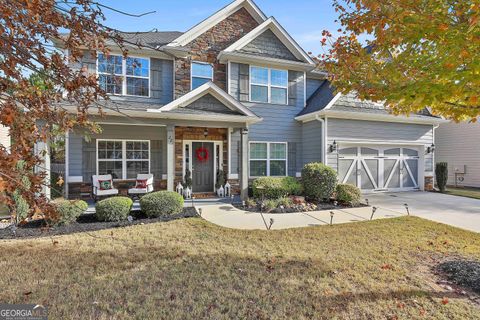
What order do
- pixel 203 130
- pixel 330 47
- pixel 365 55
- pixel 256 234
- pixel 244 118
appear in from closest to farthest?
pixel 365 55 < pixel 330 47 < pixel 256 234 < pixel 244 118 < pixel 203 130

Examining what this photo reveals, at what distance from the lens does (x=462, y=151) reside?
16.7 meters

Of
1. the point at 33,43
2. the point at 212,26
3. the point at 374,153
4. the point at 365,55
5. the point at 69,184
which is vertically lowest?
the point at 69,184

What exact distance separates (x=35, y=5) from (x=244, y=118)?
7586 mm

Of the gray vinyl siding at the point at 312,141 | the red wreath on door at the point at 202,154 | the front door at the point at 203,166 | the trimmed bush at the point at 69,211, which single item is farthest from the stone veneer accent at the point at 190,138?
the trimmed bush at the point at 69,211

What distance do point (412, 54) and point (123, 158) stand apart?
33.7 feet

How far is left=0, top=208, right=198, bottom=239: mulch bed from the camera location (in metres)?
6.01

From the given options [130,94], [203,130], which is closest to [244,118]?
[203,130]

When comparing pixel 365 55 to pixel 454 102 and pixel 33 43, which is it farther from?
pixel 33 43

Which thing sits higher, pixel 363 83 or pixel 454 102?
pixel 363 83

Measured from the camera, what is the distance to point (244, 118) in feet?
31.6

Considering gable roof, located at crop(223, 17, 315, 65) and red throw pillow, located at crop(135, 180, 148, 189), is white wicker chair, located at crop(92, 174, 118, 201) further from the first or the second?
gable roof, located at crop(223, 17, 315, 65)

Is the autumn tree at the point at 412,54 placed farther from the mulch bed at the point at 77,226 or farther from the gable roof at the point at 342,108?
the gable roof at the point at 342,108

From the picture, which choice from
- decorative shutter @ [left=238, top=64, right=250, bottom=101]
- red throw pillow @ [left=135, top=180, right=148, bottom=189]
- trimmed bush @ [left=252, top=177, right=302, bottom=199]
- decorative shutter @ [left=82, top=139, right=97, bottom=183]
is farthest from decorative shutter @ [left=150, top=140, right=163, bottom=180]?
trimmed bush @ [left=252, top=177, right=302, bottom=199]

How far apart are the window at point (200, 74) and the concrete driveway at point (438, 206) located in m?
8.34
